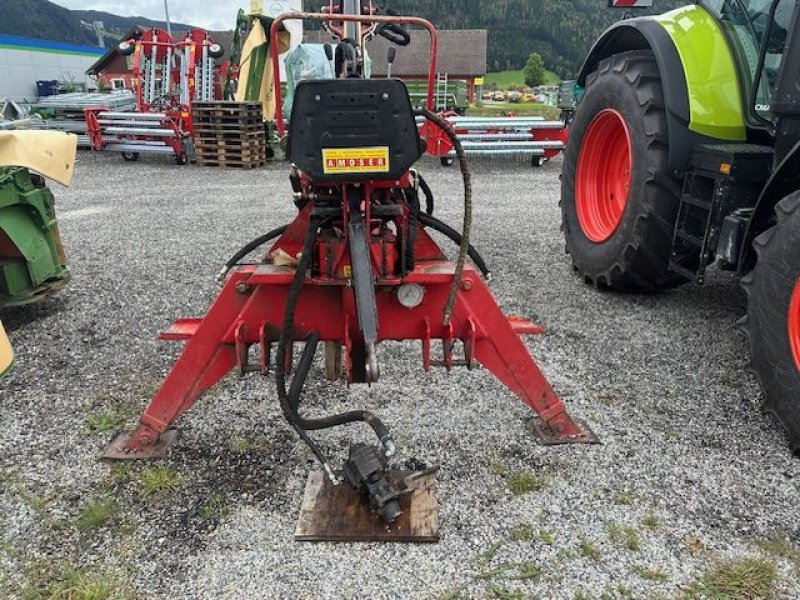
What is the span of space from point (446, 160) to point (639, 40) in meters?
7.00

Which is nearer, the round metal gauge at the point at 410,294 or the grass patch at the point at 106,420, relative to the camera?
Result: the round metal gauge at the point at 410,294

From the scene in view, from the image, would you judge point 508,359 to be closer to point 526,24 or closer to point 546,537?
point 546,537

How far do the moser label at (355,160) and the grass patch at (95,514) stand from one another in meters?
1.45

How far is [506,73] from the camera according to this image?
224 feet

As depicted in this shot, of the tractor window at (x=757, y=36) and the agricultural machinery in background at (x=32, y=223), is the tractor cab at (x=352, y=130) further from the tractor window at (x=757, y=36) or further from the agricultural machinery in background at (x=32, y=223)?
the tractor window at (x=757, y=36)

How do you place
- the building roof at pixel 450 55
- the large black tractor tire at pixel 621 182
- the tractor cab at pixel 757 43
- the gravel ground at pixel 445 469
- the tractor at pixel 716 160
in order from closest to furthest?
the gravel ground at pixel 445 469 < the tractor at pixel 716 160 < the tractor cab at pixel 757 43 < the large black tractor tire at pixel 621 182 < the building roof at pixel 450 55

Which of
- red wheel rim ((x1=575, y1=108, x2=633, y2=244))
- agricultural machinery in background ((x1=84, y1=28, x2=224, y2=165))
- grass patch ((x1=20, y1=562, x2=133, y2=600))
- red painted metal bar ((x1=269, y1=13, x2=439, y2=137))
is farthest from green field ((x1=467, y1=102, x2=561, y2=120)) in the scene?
grass patch ((x1=20, y1=562, x2=133, y2=600))

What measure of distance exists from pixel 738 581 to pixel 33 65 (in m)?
34.3

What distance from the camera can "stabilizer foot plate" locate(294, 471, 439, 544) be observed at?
2.17m

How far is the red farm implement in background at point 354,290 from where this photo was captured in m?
2.02

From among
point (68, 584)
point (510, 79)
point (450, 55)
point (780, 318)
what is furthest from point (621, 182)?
point (510, 79)

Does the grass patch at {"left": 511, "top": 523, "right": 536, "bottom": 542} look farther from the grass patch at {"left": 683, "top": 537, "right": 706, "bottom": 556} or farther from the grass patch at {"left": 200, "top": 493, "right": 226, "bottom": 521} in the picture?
the grass patch at {"left": 200, "top": 493, "right": 226, "bottom": 521}

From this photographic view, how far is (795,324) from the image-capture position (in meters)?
2.51

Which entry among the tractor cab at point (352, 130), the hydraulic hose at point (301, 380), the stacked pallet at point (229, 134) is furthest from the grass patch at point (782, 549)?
the stacked pallet at point (229, 134)
